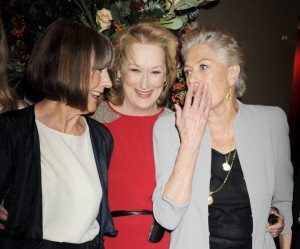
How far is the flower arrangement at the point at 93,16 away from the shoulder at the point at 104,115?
43 centimetres

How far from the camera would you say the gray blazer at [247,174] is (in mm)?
1646

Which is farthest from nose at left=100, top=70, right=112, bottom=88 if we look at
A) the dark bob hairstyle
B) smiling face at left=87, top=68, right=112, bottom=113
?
the dark bob hairstyle

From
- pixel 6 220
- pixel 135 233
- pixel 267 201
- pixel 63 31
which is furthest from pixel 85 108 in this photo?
pixel 267 201

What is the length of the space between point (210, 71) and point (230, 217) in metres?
0.80

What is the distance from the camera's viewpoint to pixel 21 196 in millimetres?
1530

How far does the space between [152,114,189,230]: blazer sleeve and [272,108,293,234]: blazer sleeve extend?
0.60m

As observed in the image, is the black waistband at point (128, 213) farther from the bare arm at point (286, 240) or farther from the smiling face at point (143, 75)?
the bare arm at point (286, 240)

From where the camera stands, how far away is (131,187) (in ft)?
6.63

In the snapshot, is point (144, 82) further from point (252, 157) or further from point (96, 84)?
point (252, 157)

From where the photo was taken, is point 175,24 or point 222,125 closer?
point 222,125

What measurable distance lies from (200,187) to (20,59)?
1.57m

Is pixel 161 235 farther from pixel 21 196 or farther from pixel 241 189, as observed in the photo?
pixel 21 196

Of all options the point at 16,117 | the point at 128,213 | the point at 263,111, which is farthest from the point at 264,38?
the point at 16,117

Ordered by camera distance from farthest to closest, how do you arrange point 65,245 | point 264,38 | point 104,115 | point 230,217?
point 264,38, point 104,115, point 230,217, point 65,245
